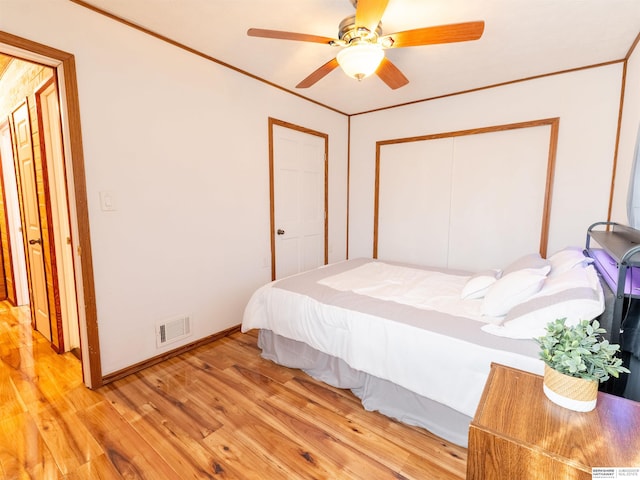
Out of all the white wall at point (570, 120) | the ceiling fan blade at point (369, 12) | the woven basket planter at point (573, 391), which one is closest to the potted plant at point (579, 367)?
the woven basket planter at point (573, 391)

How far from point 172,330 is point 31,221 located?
1.73 metres

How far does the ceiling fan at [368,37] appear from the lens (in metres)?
1.59

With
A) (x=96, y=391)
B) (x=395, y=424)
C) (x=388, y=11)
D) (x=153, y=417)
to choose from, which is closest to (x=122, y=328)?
(x=96, y=391)

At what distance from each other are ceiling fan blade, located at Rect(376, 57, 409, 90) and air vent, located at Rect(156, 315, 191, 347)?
97.2 inches

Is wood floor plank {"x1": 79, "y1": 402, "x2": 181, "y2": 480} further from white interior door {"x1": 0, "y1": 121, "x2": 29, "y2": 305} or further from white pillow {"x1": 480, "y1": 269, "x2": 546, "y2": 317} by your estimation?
white interior door {"x1": 0, "y1": 121, "x2": 29, "y2": 305}

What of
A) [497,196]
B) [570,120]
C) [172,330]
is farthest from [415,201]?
[172,330]

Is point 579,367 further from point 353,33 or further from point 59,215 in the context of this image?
point 59,215

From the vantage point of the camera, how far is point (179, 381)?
224 cm

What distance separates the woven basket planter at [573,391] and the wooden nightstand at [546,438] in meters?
0.02

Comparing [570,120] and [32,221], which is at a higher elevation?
[570,120]

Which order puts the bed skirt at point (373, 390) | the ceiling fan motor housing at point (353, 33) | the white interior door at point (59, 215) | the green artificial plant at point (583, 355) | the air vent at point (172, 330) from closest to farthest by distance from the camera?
the green artificial plant at point (583, 355) < the bed skirt at point (373, 390) < the ceiling fan motor housing at point (353, 33) < the white interior door at point (59, 215) < the air vent at point (172, 330)

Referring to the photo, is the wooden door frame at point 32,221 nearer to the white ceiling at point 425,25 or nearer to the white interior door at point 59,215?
the white interior door at point 59,215

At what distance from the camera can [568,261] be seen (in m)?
1.99

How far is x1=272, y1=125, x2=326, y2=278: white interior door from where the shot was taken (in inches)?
136
